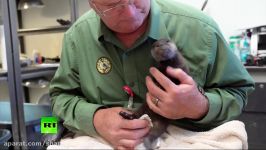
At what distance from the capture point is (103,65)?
2.91ft

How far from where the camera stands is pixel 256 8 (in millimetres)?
2311

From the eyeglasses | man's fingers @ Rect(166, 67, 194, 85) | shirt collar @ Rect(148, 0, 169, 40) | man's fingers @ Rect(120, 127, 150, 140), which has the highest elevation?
the eyeglasses

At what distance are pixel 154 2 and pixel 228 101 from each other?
37cm

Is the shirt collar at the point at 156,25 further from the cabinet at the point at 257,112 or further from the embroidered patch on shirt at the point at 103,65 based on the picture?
the cabinet at the point at 257,112

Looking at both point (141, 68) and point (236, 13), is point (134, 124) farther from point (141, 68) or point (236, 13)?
point (236, 13)

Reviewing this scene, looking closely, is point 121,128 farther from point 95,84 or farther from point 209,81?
point 209,81

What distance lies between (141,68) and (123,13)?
0.18m

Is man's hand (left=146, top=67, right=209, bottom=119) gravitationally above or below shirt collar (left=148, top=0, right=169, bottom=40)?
below


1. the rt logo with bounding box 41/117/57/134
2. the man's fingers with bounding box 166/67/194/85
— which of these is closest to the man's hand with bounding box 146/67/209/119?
the man's fingers with bounding box 166/67/194/85

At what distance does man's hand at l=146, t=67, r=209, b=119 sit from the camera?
0.69 m

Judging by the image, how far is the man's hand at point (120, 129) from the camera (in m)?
0.74

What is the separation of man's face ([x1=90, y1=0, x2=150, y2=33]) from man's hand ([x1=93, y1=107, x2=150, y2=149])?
0.78 ft

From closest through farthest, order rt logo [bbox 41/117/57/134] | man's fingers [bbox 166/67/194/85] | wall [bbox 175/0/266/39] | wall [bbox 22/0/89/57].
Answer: man's fingers [bbox 166/67/194/85]
rt logo [bbox 41/117/57/134]
wall [bbox 175/0/266/39]
wall [bbox 22/0/89/57]

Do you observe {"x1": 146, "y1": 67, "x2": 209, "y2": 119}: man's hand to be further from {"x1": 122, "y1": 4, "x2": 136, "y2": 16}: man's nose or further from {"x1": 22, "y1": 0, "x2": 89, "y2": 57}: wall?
{"x1": 22, "y1": 0, "x2": 89, "y2": 57}: wall
